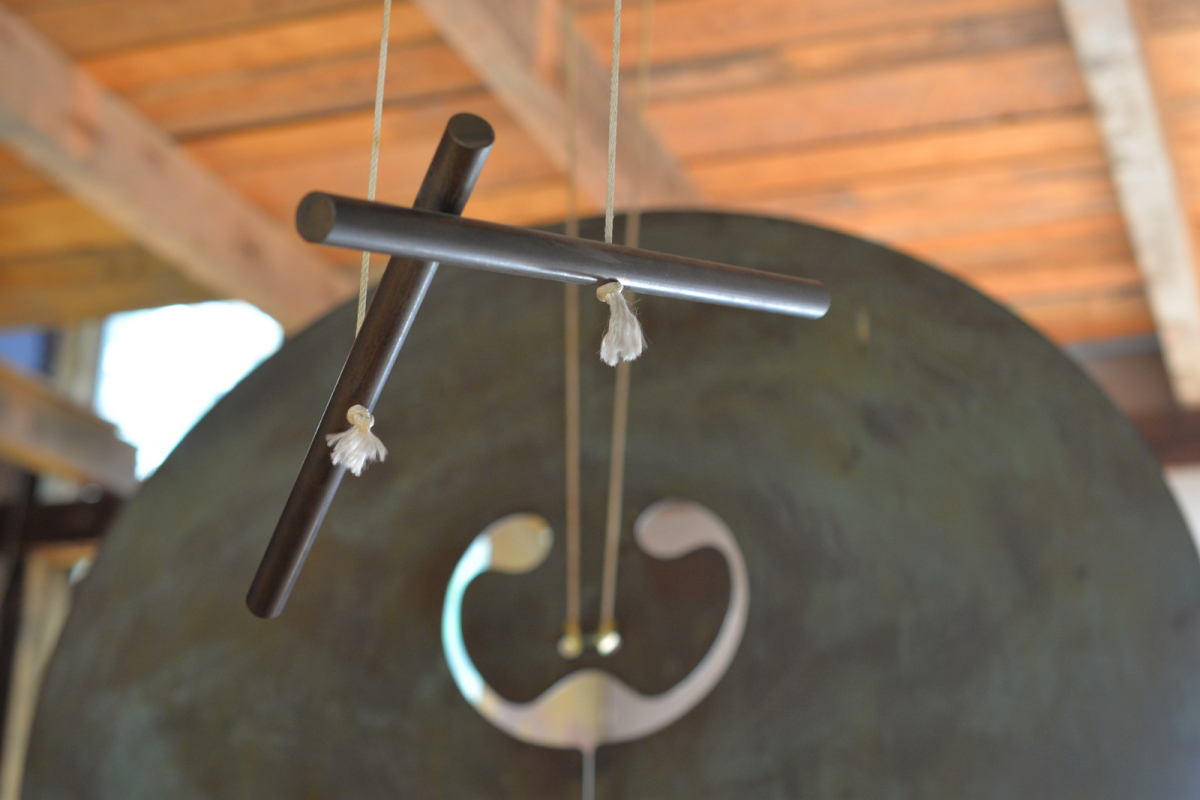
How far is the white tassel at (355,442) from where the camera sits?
25.9 inches

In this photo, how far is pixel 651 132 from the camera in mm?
2041

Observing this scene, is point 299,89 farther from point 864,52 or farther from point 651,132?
point 864,52

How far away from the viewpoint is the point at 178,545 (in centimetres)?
137

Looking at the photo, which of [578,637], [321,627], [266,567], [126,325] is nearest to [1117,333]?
[578,637]

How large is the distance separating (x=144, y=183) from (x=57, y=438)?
1155mm

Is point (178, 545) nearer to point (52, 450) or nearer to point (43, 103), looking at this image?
point (43, 103)

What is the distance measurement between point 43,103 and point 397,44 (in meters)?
0.53

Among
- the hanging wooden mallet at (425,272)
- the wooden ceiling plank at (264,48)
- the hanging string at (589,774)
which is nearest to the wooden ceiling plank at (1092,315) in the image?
the wooden ceiling plank at (264,48)

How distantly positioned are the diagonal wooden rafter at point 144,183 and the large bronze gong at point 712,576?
719mm

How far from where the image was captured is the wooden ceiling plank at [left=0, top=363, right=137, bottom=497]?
2.87 m

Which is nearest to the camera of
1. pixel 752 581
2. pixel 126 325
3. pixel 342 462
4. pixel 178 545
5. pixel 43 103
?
pixel 342 462

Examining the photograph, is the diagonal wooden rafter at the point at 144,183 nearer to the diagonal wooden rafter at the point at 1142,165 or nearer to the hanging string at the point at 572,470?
the hanging string at the point at 572,470

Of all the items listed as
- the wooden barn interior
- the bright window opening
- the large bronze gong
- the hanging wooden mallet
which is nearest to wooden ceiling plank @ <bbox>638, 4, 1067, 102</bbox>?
the wooden barn interior

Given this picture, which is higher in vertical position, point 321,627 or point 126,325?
point 126,325
